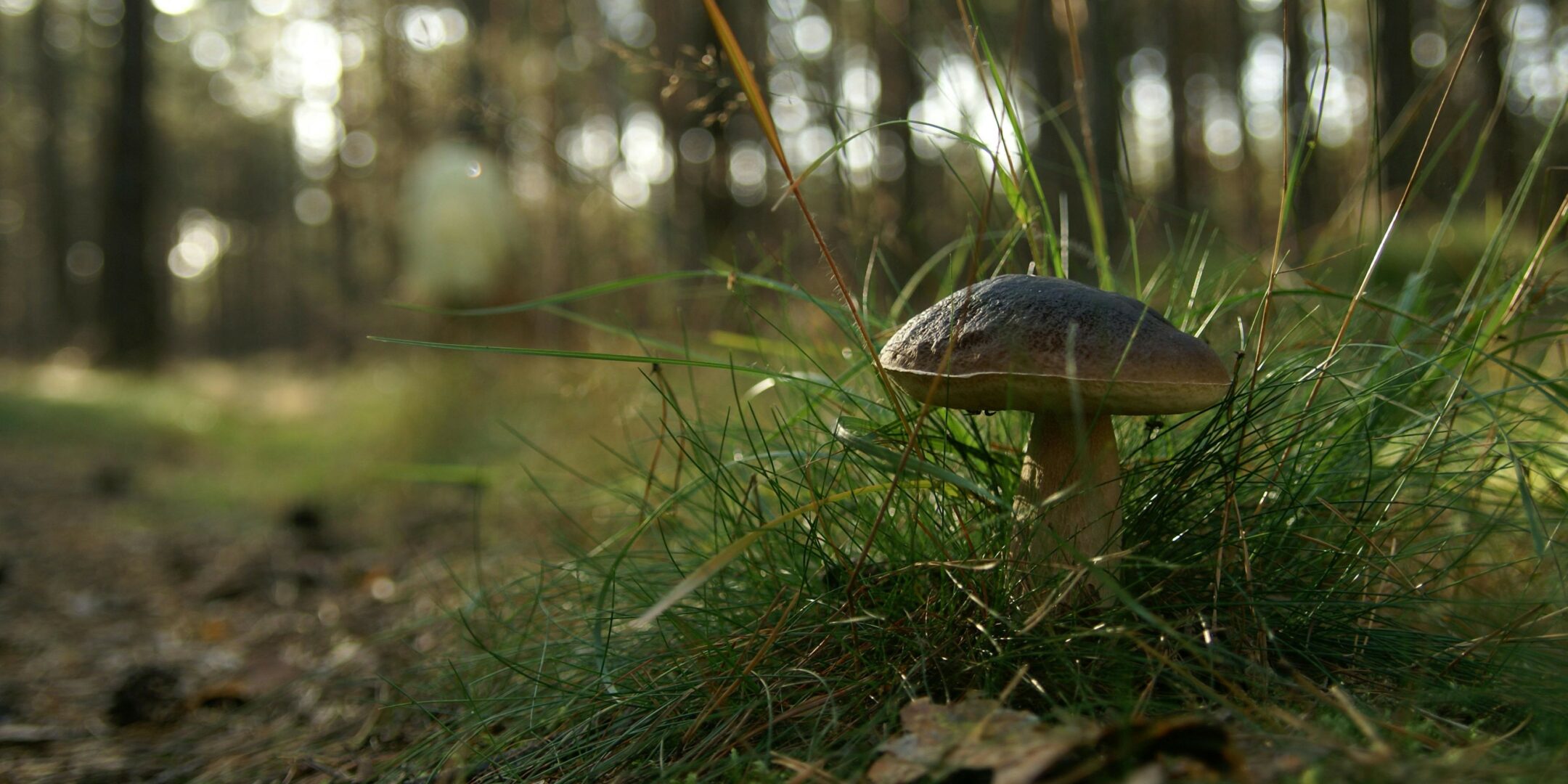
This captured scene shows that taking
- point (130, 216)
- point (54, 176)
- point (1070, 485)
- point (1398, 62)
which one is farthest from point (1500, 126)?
point (54, 176)

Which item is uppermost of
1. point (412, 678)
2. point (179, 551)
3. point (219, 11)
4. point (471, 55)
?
point (219, 11)

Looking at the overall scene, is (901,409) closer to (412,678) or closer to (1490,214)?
(412,678)

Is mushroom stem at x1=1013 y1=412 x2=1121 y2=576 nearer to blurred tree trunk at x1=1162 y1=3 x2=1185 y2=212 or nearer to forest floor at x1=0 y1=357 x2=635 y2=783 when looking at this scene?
forest floor at x1=0 y1=357 x2=635 y2=783

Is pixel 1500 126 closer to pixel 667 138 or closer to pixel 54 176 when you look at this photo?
pixel 667 138

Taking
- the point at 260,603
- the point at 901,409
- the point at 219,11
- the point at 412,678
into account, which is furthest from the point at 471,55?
the point at 219,11

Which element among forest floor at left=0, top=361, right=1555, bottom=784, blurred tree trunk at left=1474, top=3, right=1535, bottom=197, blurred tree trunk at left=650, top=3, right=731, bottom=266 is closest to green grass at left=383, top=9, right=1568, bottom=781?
forest floor at left=0, top=361, right=1555, bottom=784

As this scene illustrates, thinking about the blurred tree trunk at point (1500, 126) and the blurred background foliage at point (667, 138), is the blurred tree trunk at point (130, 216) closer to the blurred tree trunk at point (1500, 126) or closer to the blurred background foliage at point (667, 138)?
the blurred background foliage at point (667, 138)

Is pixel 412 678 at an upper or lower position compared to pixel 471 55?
lower
